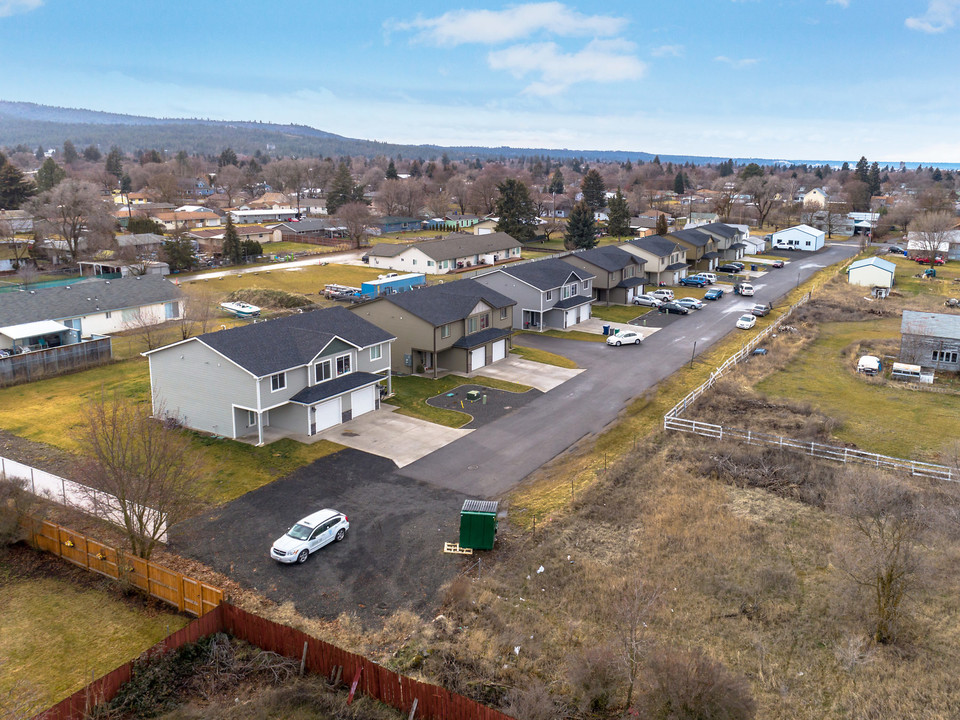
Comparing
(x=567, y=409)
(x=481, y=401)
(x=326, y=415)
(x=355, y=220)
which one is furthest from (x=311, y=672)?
(x=355, y=220)

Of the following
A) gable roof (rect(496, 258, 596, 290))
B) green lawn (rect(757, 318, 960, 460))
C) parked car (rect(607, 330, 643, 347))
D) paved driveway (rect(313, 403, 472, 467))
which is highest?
gable roof (rect(496, 258, 596, 290))

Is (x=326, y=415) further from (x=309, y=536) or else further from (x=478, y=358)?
(x=478, y=358)

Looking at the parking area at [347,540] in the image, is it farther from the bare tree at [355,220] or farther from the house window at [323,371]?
the bare tree at [355,220]

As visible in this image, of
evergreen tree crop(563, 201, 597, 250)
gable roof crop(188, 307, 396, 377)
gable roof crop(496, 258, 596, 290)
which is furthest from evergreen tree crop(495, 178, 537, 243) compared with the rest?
gable roof crop(188, 307, 396, 377)

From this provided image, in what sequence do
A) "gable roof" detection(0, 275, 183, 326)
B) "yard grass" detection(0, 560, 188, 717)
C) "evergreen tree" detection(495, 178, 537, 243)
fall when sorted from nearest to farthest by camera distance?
"yard grass" detection(0, 560, 188, 717), "gable roof" detection(0, 275, 183, 326), "evergreen tree" detection(495, 178, 537, 243)

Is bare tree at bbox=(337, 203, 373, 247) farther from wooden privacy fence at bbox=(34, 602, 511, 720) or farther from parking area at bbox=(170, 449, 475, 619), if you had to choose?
wooden privacy fence at bbox=(34, 602, 511, 720)

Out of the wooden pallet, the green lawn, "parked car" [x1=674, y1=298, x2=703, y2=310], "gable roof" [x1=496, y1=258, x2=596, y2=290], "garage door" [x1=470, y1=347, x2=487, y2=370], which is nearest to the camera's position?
the wooden pallet
